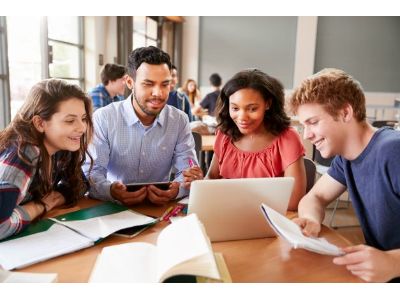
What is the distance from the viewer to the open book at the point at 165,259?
71 cm

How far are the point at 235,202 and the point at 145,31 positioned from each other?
588 cm

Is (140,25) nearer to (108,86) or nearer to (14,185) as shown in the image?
(108,86)

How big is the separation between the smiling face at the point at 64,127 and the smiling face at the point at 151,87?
18.1 inches

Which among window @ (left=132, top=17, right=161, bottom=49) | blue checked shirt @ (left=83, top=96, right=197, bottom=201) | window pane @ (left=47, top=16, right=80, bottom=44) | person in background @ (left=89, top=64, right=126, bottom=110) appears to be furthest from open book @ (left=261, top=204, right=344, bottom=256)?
window @ (left=132, top=17, right=161, bottom=49)

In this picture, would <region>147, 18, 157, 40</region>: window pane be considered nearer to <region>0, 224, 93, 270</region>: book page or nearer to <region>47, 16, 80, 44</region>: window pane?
<region>47, 16, 80, 44</region>: window pane

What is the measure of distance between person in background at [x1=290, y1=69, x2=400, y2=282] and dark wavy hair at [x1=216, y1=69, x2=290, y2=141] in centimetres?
39

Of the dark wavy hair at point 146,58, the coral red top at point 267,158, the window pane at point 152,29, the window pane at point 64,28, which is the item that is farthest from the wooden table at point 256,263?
the window pane at point 152,29

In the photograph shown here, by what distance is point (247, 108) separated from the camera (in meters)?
1.58

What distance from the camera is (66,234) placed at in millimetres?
1095

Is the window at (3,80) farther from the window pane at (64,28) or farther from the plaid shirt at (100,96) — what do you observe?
the window pane at (64,28)

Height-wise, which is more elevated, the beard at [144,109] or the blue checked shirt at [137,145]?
the beard at [144,109]

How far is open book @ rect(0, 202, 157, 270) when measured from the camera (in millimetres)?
963

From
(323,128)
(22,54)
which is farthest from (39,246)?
(22,54)
